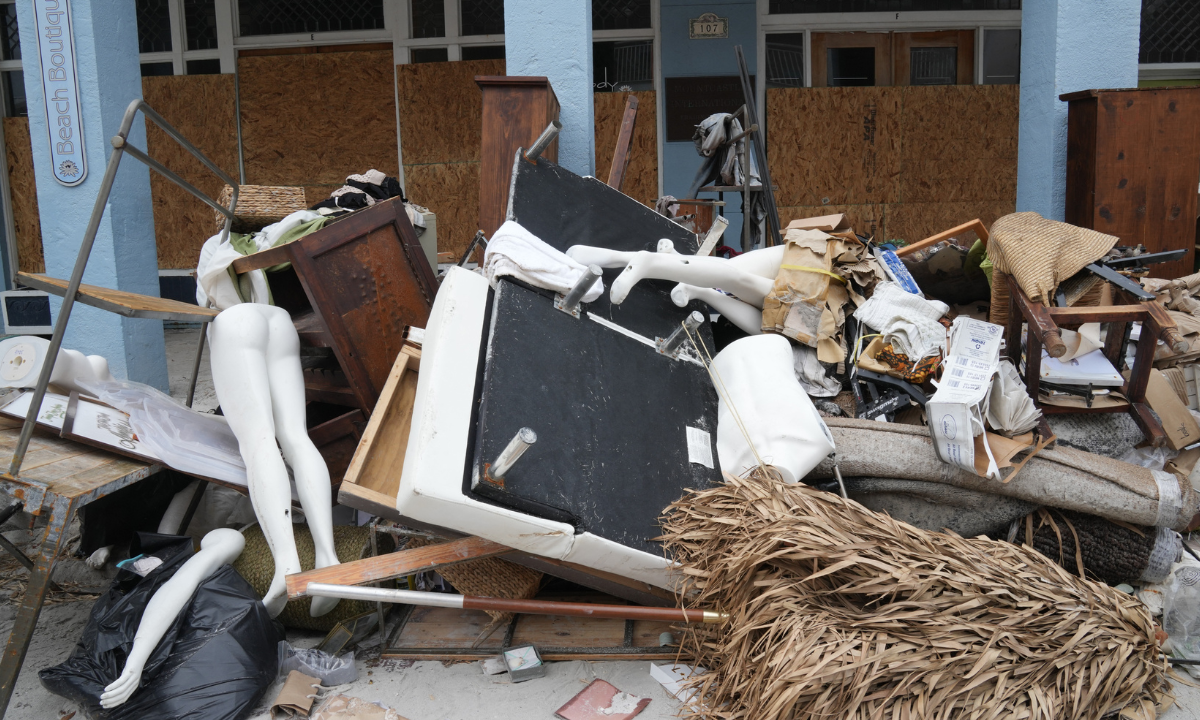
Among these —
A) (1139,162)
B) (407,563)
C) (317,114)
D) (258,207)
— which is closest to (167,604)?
(407,563)

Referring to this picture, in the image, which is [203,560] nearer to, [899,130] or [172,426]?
[172,426]

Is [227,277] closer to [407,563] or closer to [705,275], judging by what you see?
[407,563]

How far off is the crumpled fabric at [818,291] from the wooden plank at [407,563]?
1.69 meters

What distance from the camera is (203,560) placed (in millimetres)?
2730

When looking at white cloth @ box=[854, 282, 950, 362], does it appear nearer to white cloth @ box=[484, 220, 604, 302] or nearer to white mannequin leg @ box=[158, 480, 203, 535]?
white cloth @ box=[484, 220, 604, 302]

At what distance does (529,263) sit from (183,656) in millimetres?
1660

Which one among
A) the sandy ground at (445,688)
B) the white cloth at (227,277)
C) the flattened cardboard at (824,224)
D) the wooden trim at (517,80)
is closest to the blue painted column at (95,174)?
the white cloth at (227,277)

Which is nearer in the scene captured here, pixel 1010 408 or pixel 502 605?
pixel 502 605

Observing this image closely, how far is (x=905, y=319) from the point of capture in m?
3.46

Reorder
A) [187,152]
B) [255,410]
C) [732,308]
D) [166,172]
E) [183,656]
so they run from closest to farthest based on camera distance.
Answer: [183,656]
[255,410]
[166,172]
[732,308]
[187,152]

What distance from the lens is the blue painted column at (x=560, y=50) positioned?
4266 millimetres

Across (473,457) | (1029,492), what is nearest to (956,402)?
(1029,492)

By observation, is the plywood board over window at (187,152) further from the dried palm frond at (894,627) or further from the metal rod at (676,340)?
the dried palm frond at (894,627)

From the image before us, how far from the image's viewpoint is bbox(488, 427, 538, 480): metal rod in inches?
85.0
